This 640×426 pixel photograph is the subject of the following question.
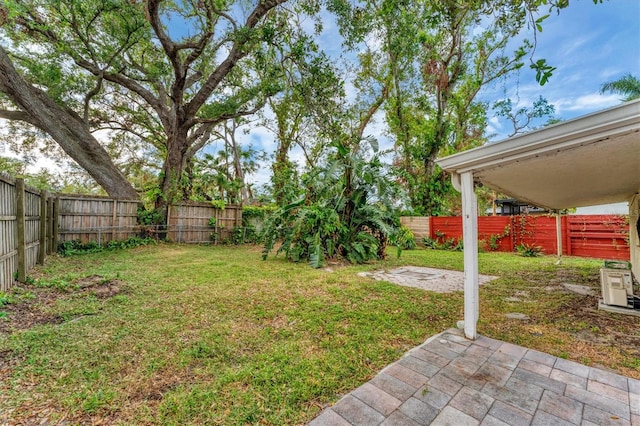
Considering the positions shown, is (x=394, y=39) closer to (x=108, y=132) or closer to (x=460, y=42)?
(x=460, y=42)

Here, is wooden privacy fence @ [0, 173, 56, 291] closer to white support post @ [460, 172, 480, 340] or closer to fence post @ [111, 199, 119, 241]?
fence post @ [111, 199, 119, 241]

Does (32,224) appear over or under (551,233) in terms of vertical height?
over

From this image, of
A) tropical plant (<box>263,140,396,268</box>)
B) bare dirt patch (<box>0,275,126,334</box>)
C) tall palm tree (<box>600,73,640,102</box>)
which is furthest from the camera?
tall palm tree (<box>600,73,640,102</box>)

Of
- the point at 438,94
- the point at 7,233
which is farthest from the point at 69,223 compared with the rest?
the point at 438,94

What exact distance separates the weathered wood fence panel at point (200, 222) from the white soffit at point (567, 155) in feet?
31.9

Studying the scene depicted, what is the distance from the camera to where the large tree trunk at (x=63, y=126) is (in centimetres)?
734

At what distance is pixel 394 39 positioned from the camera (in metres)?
7.71

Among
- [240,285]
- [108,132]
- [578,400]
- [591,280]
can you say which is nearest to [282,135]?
[108,132]

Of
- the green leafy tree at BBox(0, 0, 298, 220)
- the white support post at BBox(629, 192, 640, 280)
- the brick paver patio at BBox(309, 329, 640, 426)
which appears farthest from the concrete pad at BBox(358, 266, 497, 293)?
the green leafy tree at BBox(0, 0, 298, 220)

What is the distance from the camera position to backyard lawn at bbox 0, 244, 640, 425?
1.62 meters

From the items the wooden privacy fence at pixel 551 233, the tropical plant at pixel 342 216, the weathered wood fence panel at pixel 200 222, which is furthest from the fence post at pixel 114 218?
the wooden privacy fence at pixel 551 233

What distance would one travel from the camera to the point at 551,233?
332 inches

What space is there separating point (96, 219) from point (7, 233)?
514 centimetres

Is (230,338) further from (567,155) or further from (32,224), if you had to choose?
(32,224)
